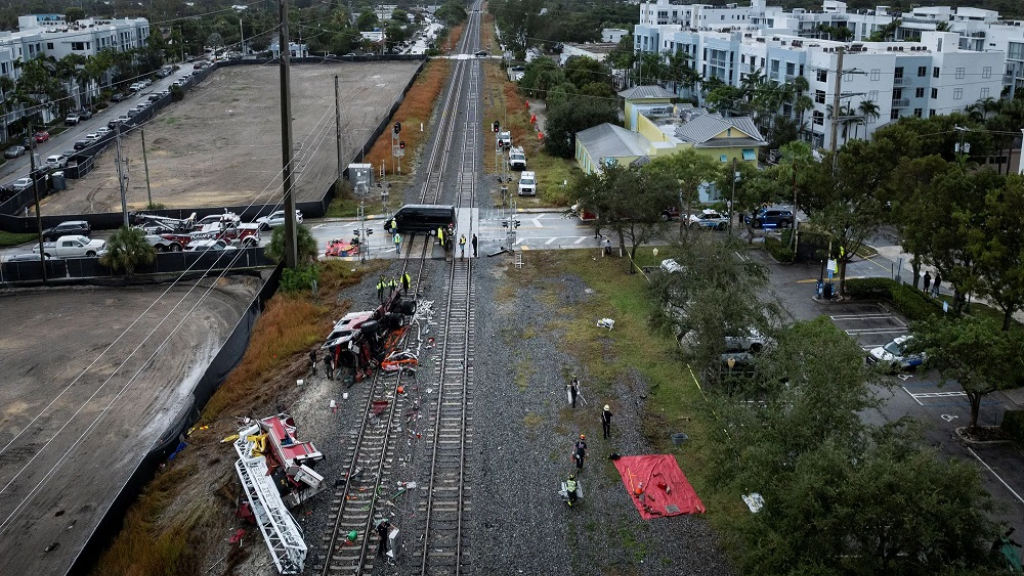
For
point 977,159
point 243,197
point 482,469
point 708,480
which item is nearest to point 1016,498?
point 708,480

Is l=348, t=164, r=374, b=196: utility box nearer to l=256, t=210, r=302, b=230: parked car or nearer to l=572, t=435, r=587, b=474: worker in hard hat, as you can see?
l=256, t=210, r=302, b=230: parked car

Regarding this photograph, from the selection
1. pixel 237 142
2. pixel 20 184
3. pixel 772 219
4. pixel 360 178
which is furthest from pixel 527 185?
pixel 20 184

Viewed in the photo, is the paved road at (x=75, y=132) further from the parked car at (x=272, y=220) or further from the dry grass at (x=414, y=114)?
the parked car at (x=272, y=220)

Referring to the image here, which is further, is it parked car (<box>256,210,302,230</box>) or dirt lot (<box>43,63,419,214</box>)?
dirt lot (<box>43,63,419,214</box>)

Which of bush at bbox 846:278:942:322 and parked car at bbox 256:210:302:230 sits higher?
parked car at bbox 256:210:302:230

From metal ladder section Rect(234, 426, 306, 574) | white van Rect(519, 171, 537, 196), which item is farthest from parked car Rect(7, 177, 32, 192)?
metal ladder section Rect(234, 426, 306, 574)

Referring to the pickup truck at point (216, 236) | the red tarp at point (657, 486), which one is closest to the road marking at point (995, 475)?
the red tarp at point (657, 486)

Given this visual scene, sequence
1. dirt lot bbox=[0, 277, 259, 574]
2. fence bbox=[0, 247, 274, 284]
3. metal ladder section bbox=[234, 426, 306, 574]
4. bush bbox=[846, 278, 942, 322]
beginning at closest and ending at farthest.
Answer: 1. metal ladder section bbox=[234, 426, 306, 574]
2. dirt lot bbox=[0, 277, 259, 574]
3. bush bbox=[846, 278, 942, 322]
4. fence bbox=[0, 247, 274, 284]
